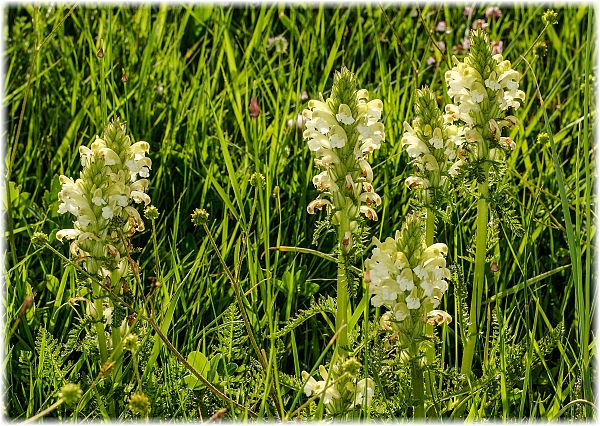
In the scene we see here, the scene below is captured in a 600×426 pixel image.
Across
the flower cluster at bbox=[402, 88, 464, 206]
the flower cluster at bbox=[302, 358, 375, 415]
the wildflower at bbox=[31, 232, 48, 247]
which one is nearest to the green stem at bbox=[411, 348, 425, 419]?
the flower cluster at bbox=[302, 358, 375, 415]

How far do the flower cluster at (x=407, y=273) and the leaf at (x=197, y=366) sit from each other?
669 millimetres

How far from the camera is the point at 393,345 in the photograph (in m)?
2.61

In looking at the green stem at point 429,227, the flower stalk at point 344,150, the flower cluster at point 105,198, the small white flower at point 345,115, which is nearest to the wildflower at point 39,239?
the flower cluster at point 105,198

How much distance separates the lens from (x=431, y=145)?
8.95ft

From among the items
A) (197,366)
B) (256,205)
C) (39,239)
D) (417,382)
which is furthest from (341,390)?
(256,205)

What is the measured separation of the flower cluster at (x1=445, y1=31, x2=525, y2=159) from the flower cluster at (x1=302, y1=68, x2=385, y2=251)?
310 mm

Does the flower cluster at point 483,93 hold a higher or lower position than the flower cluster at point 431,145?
higher

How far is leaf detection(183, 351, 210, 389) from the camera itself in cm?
282

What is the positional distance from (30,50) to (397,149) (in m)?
2.02

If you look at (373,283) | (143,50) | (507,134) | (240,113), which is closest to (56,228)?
(240,113)

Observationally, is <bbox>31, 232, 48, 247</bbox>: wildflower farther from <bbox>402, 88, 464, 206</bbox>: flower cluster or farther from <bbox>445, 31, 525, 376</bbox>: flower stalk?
<bbox>445, 31, 525, 376</bbox>: flower stalk

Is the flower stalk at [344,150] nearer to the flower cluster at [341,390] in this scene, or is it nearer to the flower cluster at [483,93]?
the flower cluster at [341,390]

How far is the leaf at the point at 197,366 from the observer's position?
282 centimetres

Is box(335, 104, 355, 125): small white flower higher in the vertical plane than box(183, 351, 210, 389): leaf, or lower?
higher
